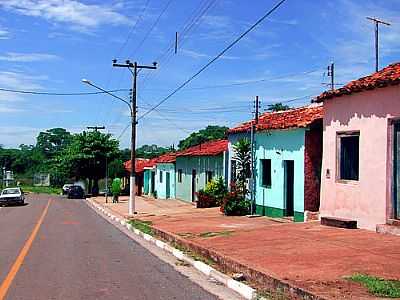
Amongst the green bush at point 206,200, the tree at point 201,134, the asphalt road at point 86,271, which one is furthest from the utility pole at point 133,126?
the tree at point 201,134

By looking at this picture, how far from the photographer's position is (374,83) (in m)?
14.9

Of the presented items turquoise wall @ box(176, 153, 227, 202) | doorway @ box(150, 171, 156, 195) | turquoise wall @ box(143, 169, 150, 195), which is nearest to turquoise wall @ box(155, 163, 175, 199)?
turquoise wall @ box(176, 153, 227, 202)

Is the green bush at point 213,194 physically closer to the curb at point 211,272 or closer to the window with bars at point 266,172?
the window with bars at point 266,172

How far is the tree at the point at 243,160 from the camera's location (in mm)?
24634

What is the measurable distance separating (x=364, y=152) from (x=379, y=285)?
7.48m

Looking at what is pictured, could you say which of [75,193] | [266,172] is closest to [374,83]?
[266,172]

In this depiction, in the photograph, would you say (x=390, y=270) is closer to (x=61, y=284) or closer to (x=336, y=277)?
(x=336, y=277)

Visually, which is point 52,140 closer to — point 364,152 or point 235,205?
point 235,205

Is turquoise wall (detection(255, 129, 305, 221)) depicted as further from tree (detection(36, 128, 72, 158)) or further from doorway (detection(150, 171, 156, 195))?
tree (detection(36, 128, 72, 158))

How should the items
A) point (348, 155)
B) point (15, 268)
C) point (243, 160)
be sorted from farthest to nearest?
point (243, 160)
point (348, 155)
point (15, 268)

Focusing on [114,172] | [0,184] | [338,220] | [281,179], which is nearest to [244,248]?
[338,220]

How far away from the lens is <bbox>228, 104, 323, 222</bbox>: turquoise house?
1991 cm

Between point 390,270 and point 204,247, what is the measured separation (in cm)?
519

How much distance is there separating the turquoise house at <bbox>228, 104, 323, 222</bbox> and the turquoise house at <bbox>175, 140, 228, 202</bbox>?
5654mm
